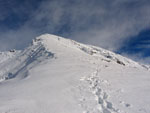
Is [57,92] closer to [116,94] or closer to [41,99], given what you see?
[41,99]

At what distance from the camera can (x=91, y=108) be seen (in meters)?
6.57

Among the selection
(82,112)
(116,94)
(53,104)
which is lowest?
(82,112)

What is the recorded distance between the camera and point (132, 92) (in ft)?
28.9

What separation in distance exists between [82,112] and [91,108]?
583mm

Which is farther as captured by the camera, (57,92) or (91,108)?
(57,92)

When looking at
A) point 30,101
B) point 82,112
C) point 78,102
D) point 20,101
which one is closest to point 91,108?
point 82,112

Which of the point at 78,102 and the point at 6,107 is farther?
the point at 78,102

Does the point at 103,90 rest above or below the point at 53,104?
above

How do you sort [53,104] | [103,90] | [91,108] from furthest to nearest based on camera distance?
[103,90], [53,104], [91,108]

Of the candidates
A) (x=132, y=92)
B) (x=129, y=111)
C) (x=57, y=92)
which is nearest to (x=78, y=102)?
(x=57, y=92)

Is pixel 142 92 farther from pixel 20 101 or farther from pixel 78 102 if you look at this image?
pixel 20 101

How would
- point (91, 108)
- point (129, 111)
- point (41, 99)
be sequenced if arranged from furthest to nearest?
1. point (41, 99)
2. point (91, 108)
3. point (129, 111)

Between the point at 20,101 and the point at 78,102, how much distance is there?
130 inches

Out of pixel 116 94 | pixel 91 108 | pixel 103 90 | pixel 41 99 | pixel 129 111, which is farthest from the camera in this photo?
pixel 103 90
